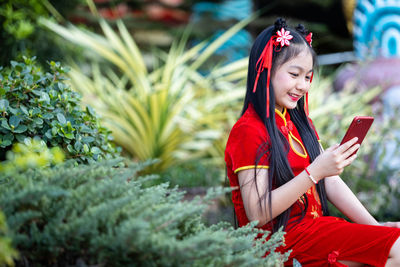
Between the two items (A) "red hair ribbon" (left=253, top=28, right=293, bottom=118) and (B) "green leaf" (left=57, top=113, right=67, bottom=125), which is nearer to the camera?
(B) "green leaf" (left=57, top=113, right=67, bottom=125)

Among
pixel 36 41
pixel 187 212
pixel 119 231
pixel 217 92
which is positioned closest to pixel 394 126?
pixel 217 92

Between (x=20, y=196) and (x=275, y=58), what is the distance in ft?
3.86

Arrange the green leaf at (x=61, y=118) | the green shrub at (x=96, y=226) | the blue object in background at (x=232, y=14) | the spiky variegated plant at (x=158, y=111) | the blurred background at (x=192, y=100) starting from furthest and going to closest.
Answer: the blue object in background at (x=232, y=14) → the spiky variegated plant at (x=158, y=111) → the blurred background at (x=192, y=100) → the green leaf at (x=61, y=118) → the green shrub at (x=96, y=226)

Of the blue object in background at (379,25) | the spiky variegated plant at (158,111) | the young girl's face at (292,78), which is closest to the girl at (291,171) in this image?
the young girl's face at (292,78)

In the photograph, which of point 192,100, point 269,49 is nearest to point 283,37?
point 269,49

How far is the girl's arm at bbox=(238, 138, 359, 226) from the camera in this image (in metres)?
1.60

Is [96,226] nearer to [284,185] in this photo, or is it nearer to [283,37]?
[284,185]

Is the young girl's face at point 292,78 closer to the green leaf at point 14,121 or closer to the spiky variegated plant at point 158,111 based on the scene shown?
the green leaf at point 14,121

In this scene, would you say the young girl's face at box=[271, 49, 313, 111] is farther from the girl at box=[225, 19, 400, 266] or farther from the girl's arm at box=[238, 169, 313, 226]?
the girl's arm at box=[238, 169, 313, 226]

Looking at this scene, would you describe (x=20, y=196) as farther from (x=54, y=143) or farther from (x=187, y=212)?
(x=54, y=143)

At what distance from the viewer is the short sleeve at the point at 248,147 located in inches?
65.4

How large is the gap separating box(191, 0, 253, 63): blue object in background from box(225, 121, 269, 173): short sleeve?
4409 mm

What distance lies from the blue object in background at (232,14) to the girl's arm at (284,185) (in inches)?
179

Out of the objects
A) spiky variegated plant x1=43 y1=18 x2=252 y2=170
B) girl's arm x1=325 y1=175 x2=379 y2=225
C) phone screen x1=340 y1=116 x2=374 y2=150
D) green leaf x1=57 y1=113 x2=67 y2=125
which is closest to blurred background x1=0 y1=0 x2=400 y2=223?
spiky variegated plant x1=43 y1=18 x2=252 y2=170
